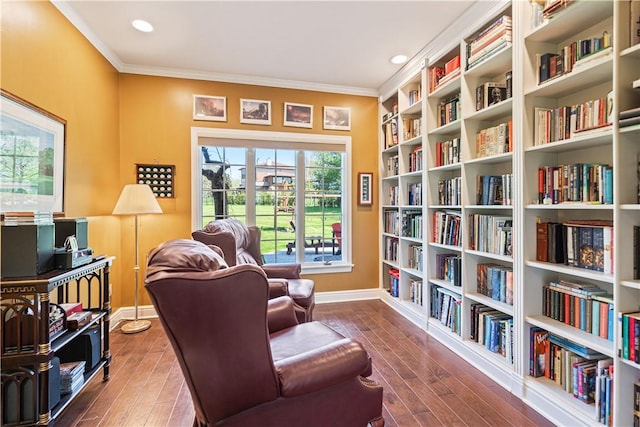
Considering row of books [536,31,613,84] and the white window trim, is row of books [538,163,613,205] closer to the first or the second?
→ row of books [536,31,613,84]

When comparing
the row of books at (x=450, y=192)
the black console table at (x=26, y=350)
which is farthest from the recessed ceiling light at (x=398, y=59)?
the black console table at (x=26, y=350)

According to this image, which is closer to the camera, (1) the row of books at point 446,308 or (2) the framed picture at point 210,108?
(1) the row of books at point 446,308

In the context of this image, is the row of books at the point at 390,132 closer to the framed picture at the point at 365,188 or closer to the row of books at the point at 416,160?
the row of books at the point at 416,160

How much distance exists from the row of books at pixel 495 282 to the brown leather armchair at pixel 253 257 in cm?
142

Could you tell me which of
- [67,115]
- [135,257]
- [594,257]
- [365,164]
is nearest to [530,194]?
[594,257]

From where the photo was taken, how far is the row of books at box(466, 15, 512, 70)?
214 centimetres

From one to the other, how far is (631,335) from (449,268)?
1.48 meters

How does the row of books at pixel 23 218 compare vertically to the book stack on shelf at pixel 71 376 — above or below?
above

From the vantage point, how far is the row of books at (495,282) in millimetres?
2217

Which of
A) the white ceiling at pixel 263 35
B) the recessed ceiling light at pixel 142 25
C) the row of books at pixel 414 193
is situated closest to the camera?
the white ceiling at pixel 263 35

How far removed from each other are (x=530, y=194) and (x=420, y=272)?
1.49 m

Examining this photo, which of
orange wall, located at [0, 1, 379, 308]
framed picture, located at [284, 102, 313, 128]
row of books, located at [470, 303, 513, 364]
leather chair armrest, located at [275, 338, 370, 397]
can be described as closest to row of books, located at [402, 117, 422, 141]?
orange wall, located at [0, 1, 379, 308]

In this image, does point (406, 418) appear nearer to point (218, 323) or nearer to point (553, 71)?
point (218, 323)

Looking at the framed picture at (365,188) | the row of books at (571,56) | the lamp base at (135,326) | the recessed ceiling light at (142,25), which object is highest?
the recessed ceiling light at (142,25)
